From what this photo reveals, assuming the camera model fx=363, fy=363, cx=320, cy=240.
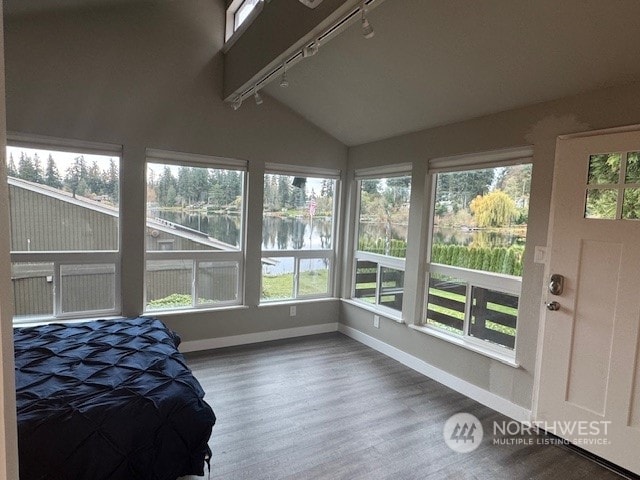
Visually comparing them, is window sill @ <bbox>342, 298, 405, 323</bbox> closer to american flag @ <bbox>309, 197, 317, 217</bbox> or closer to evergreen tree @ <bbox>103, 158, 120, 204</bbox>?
american flag @ <bbox>309, 197, 317, 217</bbox>

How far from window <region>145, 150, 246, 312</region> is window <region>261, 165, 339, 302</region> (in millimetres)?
349

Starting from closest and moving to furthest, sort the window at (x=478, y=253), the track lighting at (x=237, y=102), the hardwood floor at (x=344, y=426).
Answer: the hardwood floor at (x=344, y=426) → the window at (x=478, y=253) → the track lighting at (x=237, y=102)

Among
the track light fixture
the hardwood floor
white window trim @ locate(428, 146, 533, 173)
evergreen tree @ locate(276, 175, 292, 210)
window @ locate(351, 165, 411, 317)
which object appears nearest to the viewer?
the track light fixture

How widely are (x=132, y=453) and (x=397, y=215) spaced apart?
3.16m

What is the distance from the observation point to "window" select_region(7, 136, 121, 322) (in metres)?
3.09

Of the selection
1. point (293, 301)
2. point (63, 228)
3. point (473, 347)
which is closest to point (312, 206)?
point (293, 301)

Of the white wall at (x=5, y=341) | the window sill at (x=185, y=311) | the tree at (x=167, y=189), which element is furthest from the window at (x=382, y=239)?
the white wall at (x=5, y=341)

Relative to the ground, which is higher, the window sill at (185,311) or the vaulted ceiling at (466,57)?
the vaulted ceiling at (466,57)

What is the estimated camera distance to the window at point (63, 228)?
309cm

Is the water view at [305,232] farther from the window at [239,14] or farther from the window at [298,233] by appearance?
the window at [239,14]

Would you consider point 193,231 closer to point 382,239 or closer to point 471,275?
point 382,239

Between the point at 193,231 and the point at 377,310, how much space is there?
221 cm

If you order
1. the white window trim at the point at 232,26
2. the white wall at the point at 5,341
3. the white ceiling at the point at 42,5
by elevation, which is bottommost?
the white wall at the point at 5,341

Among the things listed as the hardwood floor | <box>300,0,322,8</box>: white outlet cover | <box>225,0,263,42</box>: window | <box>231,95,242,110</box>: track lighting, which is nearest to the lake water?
<box>231,95,242,110</box>: track lighting
